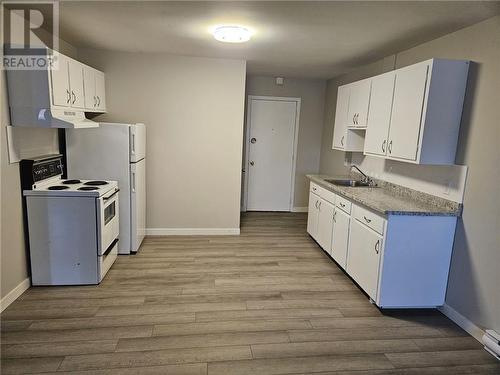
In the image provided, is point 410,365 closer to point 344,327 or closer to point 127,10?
point 344,327

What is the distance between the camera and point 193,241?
14.8ft

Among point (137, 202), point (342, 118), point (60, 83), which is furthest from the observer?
point (342, 118)

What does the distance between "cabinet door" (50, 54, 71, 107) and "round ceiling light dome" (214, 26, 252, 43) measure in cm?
142

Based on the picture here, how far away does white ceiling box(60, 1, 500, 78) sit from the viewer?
7.75ft

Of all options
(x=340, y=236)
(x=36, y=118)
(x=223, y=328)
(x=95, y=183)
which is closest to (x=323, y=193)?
(x=340, y=236)

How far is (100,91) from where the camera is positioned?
4043mm

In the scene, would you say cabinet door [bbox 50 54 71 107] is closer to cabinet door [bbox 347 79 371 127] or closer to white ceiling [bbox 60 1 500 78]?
white ceiling [bbox 60 1 500 78]

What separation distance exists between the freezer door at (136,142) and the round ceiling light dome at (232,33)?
1449mm

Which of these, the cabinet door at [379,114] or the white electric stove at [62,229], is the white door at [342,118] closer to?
the cabinet door at [379,114]

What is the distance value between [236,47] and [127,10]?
140 cm

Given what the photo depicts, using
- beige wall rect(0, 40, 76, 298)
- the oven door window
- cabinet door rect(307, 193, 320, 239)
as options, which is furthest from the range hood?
cabinet door rect(307, 193, 320, 239)

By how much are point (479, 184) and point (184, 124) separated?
3.42 m

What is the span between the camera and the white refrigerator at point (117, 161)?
3686 millimetres

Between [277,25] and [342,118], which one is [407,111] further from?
[342,118]
